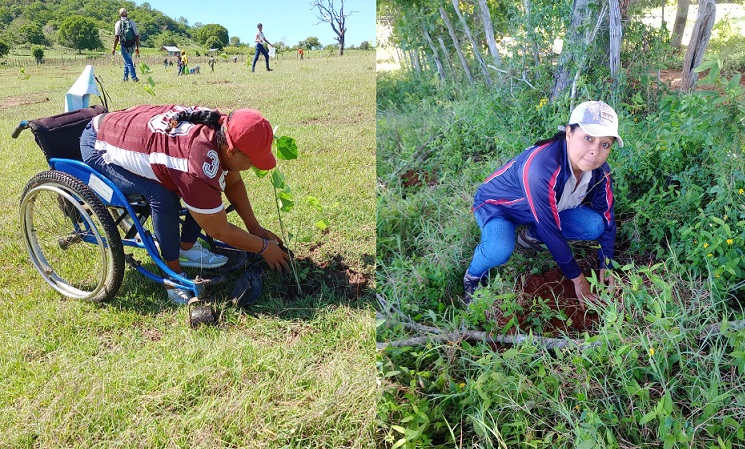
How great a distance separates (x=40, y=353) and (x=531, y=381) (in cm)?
211

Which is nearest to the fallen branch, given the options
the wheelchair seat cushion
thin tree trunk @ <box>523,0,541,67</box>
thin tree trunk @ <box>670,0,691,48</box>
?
the wheelchair seat cushion

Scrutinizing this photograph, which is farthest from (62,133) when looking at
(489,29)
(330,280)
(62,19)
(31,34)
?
(489,29)

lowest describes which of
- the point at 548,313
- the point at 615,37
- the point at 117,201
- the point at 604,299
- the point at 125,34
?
the point at 548,313

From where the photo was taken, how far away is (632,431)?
5.45 ft

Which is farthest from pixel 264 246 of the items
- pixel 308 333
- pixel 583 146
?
pixel 583 146

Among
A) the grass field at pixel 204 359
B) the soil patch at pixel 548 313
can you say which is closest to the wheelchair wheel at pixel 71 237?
the grass field at pixel 204 359

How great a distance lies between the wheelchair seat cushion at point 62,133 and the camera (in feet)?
8.63

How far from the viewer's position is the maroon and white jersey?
223 cm

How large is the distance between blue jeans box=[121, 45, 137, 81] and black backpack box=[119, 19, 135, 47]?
10 cm

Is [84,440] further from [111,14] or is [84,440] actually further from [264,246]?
[111,14]

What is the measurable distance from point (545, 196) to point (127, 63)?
15.8 feet

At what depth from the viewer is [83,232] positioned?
9.09 feet

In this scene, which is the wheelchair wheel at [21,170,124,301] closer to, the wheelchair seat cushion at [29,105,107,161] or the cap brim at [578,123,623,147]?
the wheelchair seat cushion at [29,105,107,161]

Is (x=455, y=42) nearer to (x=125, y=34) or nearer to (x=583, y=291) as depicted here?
(x=125, y=34)
